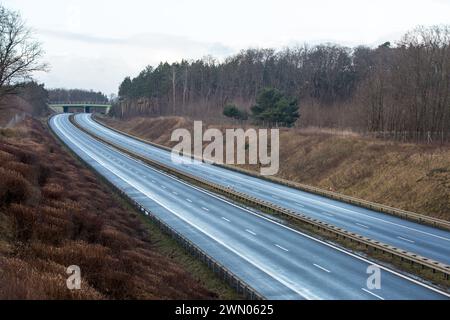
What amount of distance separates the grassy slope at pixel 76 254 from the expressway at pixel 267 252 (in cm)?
232

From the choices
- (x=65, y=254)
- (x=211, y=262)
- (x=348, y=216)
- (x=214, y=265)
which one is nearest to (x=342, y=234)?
(x=348, y=216)

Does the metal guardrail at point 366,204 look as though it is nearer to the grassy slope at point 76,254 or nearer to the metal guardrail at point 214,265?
the metal guardrail at point 214,265

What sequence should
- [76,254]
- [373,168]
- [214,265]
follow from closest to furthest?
[76,254] → [214,265] → [373,168]

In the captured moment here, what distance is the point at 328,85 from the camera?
132 m

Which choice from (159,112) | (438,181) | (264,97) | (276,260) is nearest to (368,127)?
(264,97)

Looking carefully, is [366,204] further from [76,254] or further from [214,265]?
[76,254]

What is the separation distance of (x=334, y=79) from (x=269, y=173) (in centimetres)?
6950

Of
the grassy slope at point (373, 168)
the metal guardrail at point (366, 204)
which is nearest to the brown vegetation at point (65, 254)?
the metal guardrail at point (366, 204)

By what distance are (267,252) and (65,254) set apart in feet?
43.8

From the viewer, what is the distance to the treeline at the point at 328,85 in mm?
61781

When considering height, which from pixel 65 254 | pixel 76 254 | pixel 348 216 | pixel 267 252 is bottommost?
pixel 348 216

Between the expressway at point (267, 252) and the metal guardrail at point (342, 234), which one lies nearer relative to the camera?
the expressway at point (267, 252)

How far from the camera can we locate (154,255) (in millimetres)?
27859

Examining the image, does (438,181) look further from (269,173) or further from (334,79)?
(334,79)
